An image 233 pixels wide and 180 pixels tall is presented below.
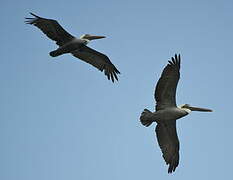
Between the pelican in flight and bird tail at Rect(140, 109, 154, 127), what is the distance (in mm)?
4012

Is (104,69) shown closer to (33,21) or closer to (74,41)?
(74,41)

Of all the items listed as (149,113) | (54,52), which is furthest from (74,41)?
(149,113)

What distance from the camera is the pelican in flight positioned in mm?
15984

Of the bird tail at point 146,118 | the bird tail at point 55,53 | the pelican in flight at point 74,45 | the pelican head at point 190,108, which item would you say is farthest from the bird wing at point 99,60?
the bird tail at point 146,118

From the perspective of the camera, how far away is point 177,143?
14.1 meters

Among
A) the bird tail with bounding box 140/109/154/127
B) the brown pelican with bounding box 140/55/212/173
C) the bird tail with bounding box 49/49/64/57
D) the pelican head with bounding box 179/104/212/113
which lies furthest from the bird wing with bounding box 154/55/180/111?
the bird tail with bounding box 49/49/64/57

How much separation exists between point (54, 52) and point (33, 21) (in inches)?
46.0

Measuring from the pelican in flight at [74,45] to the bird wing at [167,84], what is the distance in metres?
4.11

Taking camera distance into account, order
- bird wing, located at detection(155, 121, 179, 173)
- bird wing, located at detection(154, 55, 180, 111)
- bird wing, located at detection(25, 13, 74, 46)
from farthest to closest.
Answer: bird wing, located at detection(25, 13, 74, 46) → bird wing, located at detection(155, 121, 179, 173) → bird wing, located at detection(154, 55, 180, 111)

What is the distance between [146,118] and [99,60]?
4.67 m

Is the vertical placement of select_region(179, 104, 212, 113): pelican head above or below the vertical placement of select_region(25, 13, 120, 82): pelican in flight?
below

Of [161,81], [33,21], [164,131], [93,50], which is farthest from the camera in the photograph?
[93,50]

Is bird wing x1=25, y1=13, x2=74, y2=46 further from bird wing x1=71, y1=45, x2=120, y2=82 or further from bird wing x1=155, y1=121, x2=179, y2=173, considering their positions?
bird wing x1=155, y1=121, x2=179, y2=173

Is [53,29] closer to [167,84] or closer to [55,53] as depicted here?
[55,53]
